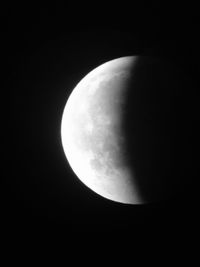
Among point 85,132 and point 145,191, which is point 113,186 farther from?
point 85,132

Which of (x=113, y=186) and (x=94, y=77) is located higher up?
(x=94, y=77)

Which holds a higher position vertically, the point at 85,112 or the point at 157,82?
the point at 157,82

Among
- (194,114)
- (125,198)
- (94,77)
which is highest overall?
(94,77)

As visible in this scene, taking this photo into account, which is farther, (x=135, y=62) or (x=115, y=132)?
(x=135, y=62)

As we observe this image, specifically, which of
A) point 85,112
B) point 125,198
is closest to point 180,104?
point 85,112

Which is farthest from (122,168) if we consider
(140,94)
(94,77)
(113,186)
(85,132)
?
(94,77)

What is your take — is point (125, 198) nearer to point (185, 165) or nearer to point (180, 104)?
point (185, 165)
